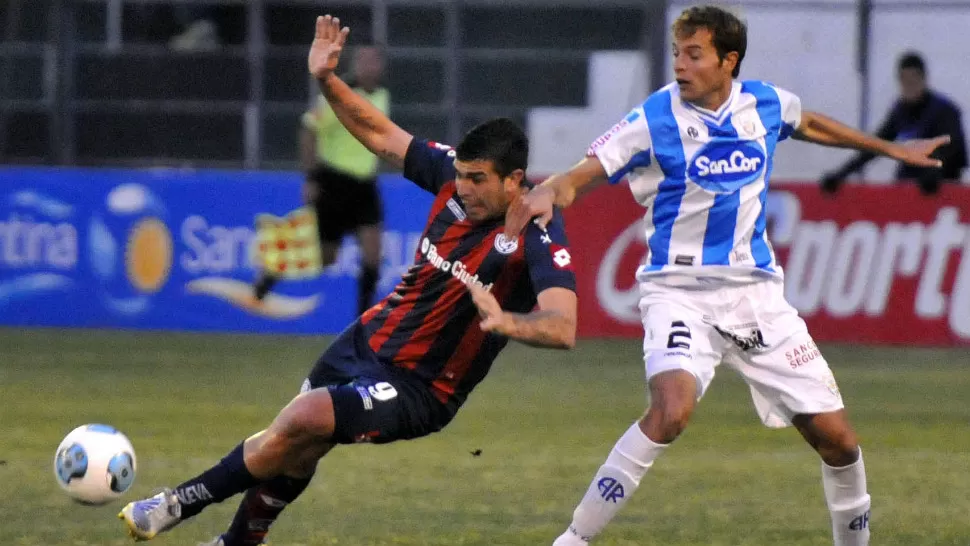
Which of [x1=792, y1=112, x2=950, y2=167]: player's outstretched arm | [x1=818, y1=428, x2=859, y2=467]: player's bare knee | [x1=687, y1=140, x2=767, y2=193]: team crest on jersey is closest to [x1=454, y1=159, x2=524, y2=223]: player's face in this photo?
[x1=687, y1=140, x2=767, y2=193]: team crest on jersey

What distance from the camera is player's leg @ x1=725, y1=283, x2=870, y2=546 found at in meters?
6.34

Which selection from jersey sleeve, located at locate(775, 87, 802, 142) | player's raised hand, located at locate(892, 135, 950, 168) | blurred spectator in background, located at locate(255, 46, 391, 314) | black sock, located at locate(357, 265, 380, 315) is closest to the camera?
jersey sleeve, located at locate(775, 87, 802, 142)

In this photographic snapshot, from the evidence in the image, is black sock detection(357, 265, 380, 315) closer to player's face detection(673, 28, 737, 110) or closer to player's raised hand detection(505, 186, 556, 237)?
player's face detection(673, 28, 737, 110)

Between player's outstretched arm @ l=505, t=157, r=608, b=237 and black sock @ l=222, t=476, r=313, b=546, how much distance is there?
125cm

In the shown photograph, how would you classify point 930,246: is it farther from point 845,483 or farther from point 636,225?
point 845,483

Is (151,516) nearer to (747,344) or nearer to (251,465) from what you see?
(251,465)

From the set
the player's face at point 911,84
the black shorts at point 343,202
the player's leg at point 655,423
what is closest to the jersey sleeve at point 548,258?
the player's leg at point 655,423

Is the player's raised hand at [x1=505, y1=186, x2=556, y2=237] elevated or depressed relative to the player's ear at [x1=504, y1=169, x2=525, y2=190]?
depressed

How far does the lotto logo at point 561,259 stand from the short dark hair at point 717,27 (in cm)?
96

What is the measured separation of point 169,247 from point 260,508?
910 cm

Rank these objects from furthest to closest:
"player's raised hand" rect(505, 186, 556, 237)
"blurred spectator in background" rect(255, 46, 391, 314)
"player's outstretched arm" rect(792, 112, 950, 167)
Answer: "blurred spectator in background" rect(255, 46, 391, 314)
"player's outstretched arm" rect(792, 112, 950, 167)
"player's raised hand" rect(505, 186, 556, 237)

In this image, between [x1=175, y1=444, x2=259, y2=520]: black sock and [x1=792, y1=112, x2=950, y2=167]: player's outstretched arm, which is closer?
[x1=175, y1=444, x2=259, y2=520]: black sock

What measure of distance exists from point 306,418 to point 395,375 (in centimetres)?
44

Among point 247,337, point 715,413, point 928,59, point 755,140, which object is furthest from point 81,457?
point 928,59
